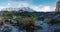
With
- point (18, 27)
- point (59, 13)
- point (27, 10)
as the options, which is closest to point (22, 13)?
point (27, 10)

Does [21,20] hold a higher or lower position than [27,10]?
lower

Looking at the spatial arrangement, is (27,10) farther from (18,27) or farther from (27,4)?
(18,27)

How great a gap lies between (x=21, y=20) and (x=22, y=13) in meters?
0.09

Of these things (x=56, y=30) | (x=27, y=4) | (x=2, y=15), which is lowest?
(x=56, y=30)

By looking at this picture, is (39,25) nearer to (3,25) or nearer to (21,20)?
(21,20)

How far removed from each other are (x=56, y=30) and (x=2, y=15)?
2.18ft

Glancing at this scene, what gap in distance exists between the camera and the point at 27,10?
111 cm

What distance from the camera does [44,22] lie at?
108cm

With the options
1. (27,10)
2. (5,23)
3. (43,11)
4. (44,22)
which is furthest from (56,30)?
(5,23)

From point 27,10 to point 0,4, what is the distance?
0.33 metres

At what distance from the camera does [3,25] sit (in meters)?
1.08

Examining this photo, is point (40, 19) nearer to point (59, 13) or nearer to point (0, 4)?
point (59, 13)

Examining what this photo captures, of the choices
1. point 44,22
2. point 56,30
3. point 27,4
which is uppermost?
point 27,4

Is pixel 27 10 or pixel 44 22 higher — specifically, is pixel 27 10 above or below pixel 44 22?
above
